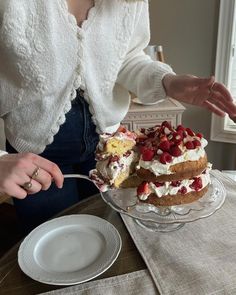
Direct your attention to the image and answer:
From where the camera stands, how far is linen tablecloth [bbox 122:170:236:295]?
2.11 ft

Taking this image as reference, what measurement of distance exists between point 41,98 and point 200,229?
0.48m

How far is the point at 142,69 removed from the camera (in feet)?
3.29

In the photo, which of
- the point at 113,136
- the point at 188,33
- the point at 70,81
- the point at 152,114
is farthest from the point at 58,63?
the point at 188,33

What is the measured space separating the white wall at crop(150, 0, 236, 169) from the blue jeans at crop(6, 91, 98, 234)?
1.00m

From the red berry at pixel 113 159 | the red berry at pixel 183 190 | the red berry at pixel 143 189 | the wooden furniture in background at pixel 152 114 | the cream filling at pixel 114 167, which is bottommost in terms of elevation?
the wooden furniture in background at pixel 152 114

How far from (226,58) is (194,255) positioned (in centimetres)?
125

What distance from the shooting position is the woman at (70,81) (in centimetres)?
79

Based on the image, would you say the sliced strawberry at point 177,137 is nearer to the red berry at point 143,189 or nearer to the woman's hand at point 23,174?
the red berry at point 143,189

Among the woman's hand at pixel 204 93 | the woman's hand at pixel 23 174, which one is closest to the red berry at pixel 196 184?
the woman's hand at pixel 204 93

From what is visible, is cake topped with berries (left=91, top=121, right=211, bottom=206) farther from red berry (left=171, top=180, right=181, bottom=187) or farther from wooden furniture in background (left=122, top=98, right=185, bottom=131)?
wooden furniture in background (left=122, top=98, right=185, bottom=131)

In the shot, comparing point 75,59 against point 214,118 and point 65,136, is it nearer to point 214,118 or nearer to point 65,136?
point 65,136

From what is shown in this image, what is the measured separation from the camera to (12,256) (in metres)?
0.77

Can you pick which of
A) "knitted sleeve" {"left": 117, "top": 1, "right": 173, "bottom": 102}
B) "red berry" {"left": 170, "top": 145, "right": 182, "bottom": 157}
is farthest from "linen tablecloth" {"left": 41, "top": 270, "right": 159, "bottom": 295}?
"knitted sleeve" {"left": 117, "top": 1, "right": 173, "bottom": 102}

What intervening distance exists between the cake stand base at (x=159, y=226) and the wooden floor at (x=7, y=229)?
1.10m
